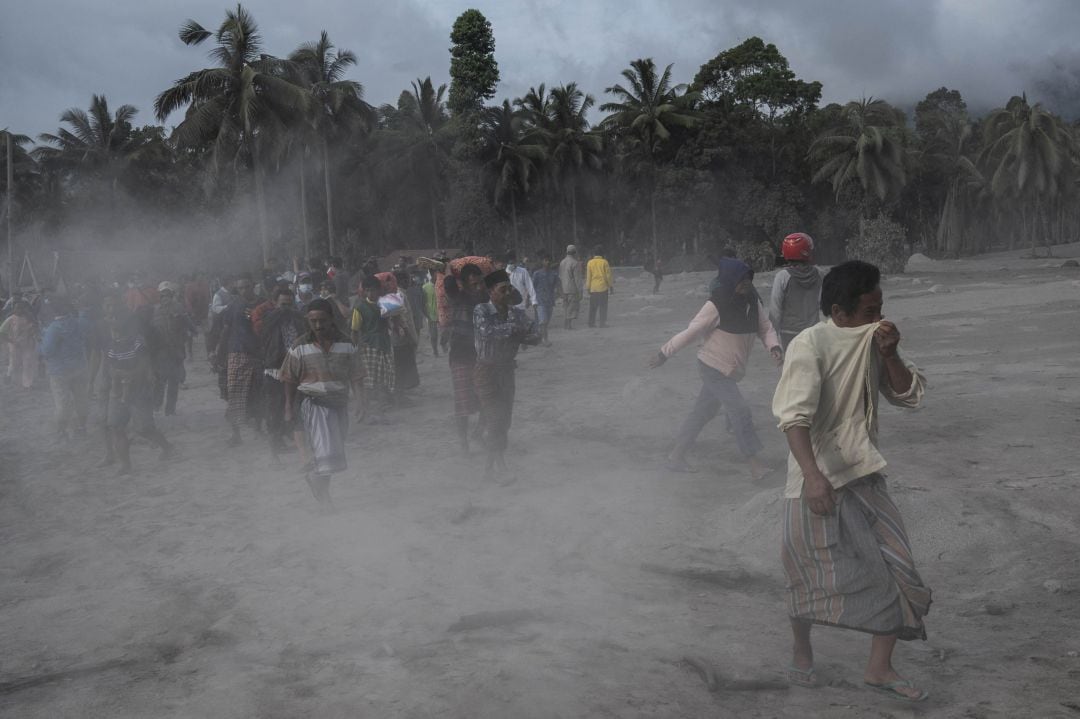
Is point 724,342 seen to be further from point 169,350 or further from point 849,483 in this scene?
point 169,350

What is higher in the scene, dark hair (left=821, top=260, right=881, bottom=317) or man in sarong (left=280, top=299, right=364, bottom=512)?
dark hair (left=821, top=260, right=881, bottom=317)

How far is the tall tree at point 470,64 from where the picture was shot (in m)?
51.5

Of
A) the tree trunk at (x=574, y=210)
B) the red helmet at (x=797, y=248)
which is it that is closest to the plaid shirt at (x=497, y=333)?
the red helmet at (x=797, y=248)

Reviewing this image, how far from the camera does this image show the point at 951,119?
2640 inches

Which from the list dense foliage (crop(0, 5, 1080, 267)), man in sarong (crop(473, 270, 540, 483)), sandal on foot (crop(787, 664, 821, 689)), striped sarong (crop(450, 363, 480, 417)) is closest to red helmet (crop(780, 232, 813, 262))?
man in sarong (crop(473, 270, 540, 483))

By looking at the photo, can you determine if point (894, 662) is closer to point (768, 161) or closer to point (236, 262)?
point (236, 262)

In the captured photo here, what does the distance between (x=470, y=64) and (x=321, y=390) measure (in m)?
47.1

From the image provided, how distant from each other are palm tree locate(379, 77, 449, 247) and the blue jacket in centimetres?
4000

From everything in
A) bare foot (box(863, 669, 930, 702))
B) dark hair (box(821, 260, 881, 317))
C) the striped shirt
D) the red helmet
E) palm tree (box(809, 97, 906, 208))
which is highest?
palm tree (box(809, 97, 906, 208))

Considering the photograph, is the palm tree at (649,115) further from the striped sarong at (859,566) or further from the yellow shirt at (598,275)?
the striped sarong at (859,566)

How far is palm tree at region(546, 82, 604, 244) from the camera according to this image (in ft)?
166

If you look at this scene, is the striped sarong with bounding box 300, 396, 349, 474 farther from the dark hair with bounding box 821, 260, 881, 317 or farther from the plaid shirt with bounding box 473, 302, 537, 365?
the dark hair with bounding box 821, 260, 881, 317

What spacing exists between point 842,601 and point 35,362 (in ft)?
53.1

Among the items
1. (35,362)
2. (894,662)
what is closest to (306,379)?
(894,662)
